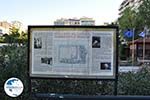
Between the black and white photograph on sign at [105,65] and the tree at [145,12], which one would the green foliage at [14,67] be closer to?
the black and white photograph on sign at [105,65]

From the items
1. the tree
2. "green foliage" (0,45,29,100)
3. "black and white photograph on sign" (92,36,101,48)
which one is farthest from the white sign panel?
the tree

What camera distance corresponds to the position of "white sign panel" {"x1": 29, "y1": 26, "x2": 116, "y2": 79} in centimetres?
788

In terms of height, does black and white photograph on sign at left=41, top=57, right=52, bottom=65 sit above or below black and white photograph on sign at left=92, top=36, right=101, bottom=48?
below

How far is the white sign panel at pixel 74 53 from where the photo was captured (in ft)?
25.9

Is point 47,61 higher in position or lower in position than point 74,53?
lower

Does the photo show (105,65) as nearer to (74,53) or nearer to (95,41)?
(95,41)

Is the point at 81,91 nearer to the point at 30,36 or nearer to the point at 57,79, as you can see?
the point at 57,79

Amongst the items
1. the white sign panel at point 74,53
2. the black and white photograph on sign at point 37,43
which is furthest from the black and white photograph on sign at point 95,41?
the black and white photograph on sign at point 37,43

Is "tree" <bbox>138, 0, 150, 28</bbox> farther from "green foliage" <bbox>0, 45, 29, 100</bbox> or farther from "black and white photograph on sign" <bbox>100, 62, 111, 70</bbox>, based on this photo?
"black and white photograph on sign" <bbox>100, 62, 111, 70</bbox>

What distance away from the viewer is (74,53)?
26.1 ft

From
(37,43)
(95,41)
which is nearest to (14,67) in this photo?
(37,43)

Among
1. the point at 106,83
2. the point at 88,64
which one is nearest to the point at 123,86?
the point at 106,83

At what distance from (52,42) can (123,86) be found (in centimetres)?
173

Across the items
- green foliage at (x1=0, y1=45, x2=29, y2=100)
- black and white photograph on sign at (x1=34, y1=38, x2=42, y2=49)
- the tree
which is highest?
the tree
